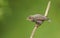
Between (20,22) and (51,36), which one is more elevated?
(20,22)

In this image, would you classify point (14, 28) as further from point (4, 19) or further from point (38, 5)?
point (38, 5)

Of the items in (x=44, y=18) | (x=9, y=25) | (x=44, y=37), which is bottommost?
(x=44, y=18)

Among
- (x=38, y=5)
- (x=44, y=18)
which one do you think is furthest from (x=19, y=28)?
(x=44, y=18)

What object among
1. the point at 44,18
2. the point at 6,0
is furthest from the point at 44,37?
the point at 44,18

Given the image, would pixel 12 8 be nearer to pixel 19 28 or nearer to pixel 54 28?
pixel 19 28

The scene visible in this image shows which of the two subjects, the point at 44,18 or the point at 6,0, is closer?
the point at 44,18

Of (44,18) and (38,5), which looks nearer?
(44,18)
